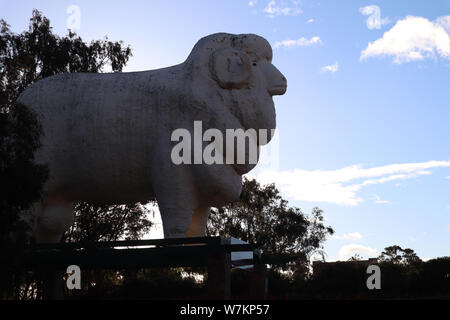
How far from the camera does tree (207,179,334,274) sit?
2870 centimetres

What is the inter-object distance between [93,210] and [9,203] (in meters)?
12.4

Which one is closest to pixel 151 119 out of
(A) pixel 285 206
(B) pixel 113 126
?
(B) pixel 113 126

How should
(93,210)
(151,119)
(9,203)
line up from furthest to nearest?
(93,210)
(151,119)
(9,203)

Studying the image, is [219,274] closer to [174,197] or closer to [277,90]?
[174,197]

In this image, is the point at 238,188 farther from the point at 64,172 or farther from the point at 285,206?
the point at 285,206

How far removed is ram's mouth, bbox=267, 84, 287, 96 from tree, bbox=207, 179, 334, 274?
716 inches

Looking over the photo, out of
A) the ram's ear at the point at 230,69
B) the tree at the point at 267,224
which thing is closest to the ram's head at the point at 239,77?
the ram's ear at the point at 230,69

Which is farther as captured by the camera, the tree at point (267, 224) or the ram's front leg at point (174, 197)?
the tree at point (267, 224)

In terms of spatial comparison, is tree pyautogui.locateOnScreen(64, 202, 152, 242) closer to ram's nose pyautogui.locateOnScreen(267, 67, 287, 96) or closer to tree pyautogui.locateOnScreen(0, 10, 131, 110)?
tree pyautogui.locateOnScreen(0, 10, 131, 110)

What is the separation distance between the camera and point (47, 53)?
17516 mm

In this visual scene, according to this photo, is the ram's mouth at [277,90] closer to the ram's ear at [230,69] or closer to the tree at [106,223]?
the ram's ear at [230,69]

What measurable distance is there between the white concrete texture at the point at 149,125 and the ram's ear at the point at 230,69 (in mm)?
16

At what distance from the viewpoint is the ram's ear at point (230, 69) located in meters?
9.23

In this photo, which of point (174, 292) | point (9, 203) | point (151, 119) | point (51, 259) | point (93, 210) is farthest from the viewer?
point (93, 210)
